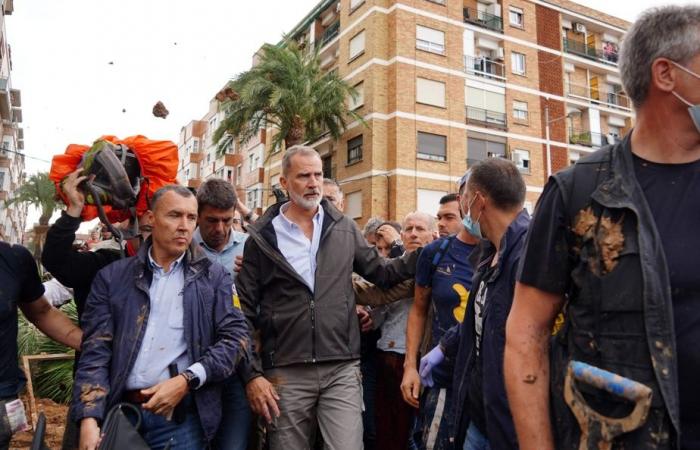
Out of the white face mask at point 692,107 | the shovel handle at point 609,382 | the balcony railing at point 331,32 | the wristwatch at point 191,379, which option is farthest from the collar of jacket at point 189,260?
the balcony railing at point 331,32

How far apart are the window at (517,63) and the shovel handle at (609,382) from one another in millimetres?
29629

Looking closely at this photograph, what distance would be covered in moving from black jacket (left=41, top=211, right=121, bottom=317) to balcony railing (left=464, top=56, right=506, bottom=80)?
26.1 m

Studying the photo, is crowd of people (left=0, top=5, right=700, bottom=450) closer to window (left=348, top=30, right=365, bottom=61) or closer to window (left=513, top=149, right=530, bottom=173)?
window (left=348, top=30, right=365, bottom=61)

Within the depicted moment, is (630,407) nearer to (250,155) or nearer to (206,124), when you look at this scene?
(250,155)

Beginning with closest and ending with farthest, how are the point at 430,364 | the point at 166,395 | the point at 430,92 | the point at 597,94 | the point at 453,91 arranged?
the point at 166,395, the point at 430,364, the point at 430,92, the point at 453,91, the point at 597,94

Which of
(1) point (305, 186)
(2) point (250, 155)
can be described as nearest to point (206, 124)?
(2) point (250, 155)

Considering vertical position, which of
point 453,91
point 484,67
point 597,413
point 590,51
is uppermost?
point 590,51

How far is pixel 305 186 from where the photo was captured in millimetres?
3584

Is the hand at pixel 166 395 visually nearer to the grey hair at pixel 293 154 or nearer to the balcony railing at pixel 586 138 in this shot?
the grey hair at pixel 293 154

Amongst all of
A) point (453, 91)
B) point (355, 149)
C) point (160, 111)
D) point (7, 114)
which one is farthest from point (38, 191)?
point (160, 111)

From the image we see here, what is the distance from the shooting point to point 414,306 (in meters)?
3.56

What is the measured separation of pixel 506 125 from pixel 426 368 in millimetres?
26377

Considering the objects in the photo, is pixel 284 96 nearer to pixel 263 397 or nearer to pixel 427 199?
pixel 427 199

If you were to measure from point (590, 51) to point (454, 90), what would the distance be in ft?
38.4
